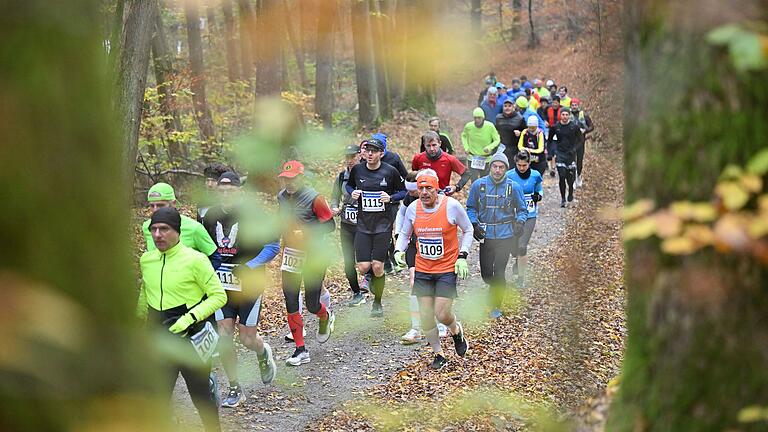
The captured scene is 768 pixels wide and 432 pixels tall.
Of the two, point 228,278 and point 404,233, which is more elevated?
point 404,233

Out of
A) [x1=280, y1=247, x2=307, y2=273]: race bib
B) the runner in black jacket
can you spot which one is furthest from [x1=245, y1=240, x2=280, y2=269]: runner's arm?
the runner in black jacket

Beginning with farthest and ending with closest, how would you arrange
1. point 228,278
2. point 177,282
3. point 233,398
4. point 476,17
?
point 476,17 → point 233,398 → point 228,278 → point 177,282

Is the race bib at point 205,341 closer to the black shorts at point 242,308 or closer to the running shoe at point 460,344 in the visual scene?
the black shorts at point 242,308

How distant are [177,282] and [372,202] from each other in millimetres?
4364

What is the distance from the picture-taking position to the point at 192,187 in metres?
14.9

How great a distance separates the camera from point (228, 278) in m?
7.86

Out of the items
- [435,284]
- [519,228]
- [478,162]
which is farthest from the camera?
[478,162]

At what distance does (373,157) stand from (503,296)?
2.80m

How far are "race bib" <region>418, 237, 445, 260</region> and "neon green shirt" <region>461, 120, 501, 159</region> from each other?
6618mm

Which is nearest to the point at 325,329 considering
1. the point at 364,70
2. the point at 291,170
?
the point at 291,170

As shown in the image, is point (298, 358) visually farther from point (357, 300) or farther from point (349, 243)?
point (357, 300)

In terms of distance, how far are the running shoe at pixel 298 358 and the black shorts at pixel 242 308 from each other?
145cm

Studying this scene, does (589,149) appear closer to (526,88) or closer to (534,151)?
(526,88)

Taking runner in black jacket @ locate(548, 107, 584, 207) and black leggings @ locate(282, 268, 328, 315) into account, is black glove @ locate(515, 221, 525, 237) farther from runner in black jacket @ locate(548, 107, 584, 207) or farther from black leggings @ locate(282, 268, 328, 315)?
runner in black jacket @ locate(548, 107, 584, 207)
